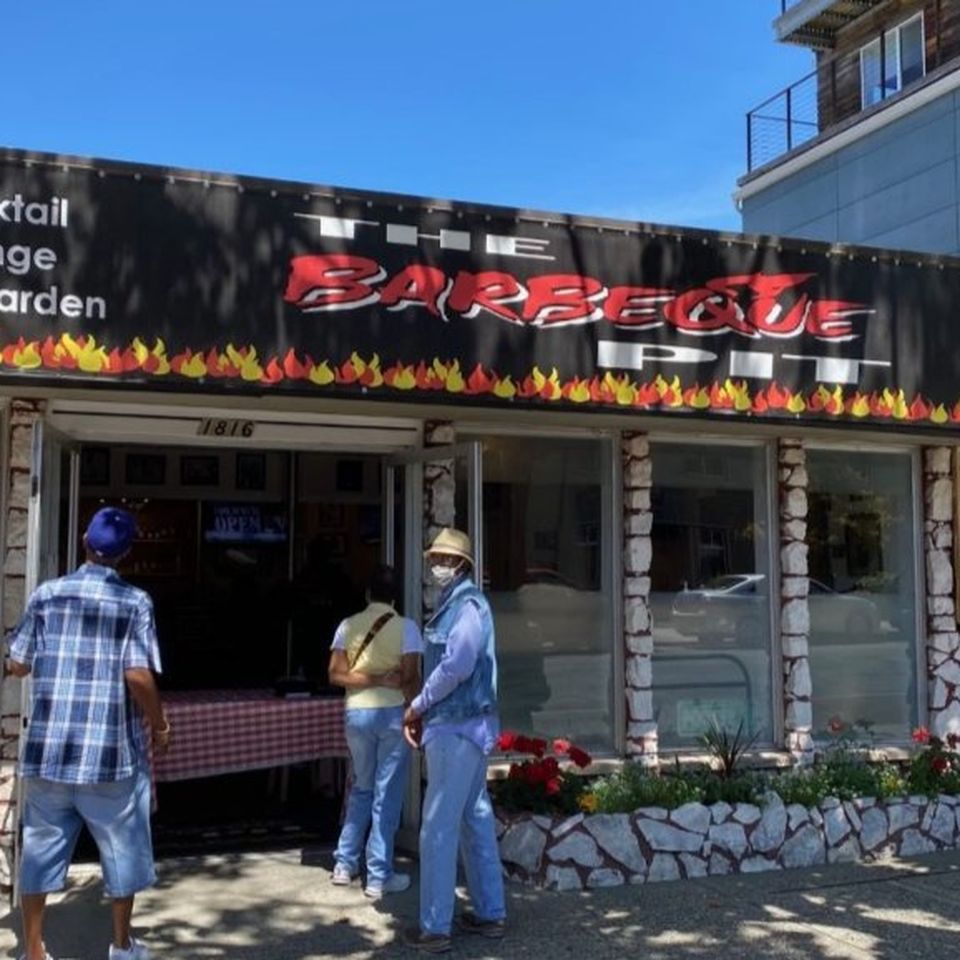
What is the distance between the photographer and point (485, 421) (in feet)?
22.0

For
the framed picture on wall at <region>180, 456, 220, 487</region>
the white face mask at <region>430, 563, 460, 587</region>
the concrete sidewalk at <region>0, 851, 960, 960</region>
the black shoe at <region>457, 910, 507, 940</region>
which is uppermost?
the framed picture on wall at <region>180, 456, 220, 487</region>

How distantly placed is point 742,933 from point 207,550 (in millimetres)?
6830

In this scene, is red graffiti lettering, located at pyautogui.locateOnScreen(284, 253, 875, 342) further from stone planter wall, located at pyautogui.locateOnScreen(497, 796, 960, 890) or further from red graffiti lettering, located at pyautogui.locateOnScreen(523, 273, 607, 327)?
stone planter wall, located at pyautogui.locateOnScreen(497, 796, 960, 890)

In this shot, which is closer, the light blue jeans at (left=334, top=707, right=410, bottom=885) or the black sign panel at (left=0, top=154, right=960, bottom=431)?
the black sign panel at (left=0, top=154, right=960, bottom=431)

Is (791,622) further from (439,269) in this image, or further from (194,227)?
(194,227)

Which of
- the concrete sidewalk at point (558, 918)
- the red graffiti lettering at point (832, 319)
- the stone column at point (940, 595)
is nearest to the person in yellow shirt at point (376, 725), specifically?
the concrete sidewalk at point (558, 918)

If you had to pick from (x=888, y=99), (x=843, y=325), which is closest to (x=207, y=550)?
(x=843, y=325)

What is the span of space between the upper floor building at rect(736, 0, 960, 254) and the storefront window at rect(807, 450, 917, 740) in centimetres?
833

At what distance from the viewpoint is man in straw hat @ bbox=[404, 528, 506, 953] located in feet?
15.4

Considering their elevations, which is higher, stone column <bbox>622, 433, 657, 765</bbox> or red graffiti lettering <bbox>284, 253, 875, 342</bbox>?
red graffiti lettering <bbox>284, 253, 875, 342</bbox>

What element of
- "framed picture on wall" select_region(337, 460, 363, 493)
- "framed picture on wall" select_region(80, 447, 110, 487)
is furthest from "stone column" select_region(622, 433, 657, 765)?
"framed picture on wall" select_region(80, 447, 110, 487)

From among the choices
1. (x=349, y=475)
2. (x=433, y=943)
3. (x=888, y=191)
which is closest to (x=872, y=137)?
(x=888, y=191)

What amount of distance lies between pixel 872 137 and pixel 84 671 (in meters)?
15.6

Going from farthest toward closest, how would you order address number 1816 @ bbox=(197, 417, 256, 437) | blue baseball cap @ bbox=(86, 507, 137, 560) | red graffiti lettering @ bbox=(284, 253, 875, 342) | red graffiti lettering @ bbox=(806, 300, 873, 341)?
1. red graffiti lettering @ bbox=(806, 300, 873, 341)
2. address number 1816 @ bbox=(197, 417, 256, 437)
3. red graffiti lettering @ bbox=(284, 253, 875, 342)
4. blue baseball cap @ bbox=(86, 507, 137, 560)
